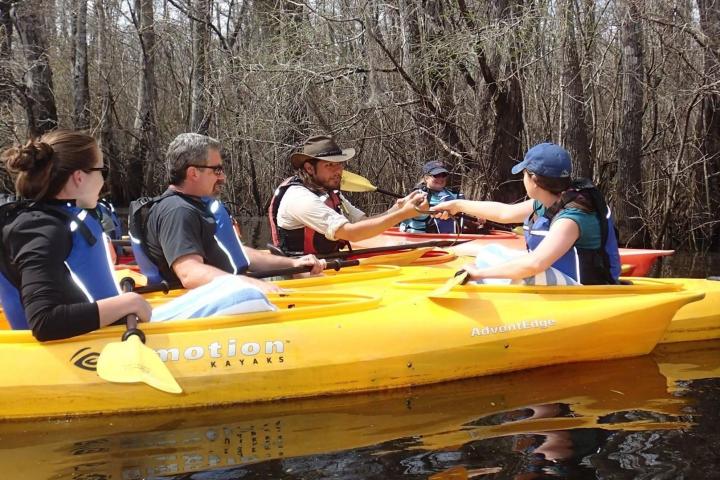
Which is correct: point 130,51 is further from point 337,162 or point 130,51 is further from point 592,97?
point 337,162

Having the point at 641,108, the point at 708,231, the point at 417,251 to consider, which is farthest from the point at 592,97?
the point at 417,251

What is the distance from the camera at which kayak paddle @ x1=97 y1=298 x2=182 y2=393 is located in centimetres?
322

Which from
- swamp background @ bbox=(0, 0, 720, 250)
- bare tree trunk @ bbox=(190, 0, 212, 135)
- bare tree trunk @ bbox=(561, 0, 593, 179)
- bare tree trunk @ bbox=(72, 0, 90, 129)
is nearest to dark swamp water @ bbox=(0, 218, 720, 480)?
swamp background @ bbox=(0, 0, 720, 250)

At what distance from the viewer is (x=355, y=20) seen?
30.6 feet

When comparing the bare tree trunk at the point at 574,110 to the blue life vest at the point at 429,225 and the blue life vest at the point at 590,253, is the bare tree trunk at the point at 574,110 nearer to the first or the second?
the blue life vest at the point at 429,225

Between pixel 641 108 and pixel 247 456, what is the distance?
787cm

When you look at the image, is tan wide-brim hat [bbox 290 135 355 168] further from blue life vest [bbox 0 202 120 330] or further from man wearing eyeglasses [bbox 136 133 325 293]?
blue life vest [bbox 0 202 120 330]

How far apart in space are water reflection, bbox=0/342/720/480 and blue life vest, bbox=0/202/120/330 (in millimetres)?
560

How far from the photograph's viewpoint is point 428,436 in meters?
3.20

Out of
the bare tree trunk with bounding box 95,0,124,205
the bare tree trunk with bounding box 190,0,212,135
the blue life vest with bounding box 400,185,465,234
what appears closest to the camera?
the blue life vest with bounding box 400,185,465,234

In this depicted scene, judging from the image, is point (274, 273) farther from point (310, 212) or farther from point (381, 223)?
point (381, 223)

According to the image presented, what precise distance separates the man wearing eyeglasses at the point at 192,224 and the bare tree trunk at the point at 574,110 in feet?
19.1

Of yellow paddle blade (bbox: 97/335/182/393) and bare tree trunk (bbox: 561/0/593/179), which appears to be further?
bare tree trunk (bbox: 561/0/593/179)

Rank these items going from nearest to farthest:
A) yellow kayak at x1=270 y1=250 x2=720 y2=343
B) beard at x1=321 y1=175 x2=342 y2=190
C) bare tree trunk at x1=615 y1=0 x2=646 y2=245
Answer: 1. yellow kayak at x1=270 y1=250 x2=720 y2=343
2. beard at x1=321 y1=175 x2=342 y2=190
3. bare tree trunk at x1=615 y1=0 x2=646 y2=245
